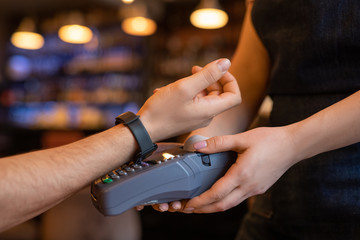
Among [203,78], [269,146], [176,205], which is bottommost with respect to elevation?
[176,205]

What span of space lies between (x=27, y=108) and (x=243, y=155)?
5.79m

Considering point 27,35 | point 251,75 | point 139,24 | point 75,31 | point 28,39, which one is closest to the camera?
point 251,75

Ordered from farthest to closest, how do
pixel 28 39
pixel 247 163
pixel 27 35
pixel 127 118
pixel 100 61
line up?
pixel 100 61 < pixel 28 39 < pixel 27 35 < pixel 127 118 < pixel 247 163

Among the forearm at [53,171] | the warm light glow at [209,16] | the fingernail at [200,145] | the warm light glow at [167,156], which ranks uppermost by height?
the warm light glow at [209,16]

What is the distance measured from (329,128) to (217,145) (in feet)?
0.61

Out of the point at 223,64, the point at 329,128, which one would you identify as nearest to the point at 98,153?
the point at 223,64

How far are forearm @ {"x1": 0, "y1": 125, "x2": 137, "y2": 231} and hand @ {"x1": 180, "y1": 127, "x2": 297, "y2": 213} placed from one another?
0.57 ft

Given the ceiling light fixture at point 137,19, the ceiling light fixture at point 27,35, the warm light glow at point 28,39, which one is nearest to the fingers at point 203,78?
the ceiling light fixture at point 137,19

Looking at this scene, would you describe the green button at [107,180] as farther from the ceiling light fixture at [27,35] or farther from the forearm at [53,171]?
the ceiling light fixture at [27,35]

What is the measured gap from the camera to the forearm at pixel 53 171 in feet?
1.89

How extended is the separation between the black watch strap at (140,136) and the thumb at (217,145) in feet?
0.33

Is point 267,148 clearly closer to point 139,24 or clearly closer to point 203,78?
point 203,78

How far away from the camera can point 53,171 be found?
2.01 ft

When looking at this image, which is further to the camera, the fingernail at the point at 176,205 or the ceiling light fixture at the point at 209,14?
the ceiling light fixture at the point at 209,14
